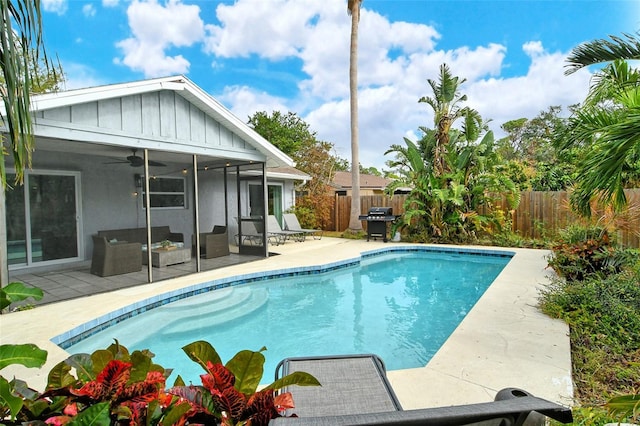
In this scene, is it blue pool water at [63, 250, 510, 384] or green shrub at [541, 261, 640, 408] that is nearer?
green shrub at [541, 261, 640, 408]

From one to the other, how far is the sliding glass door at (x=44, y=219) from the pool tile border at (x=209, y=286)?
4.59 m

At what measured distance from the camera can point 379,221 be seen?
525 inches

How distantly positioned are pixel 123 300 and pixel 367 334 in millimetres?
4086

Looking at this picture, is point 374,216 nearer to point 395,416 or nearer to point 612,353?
point 612,353

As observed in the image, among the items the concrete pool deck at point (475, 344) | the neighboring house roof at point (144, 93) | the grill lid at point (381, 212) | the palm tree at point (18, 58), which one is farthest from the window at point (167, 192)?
the palm tree at point (18, 58)

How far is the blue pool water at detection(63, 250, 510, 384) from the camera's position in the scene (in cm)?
462

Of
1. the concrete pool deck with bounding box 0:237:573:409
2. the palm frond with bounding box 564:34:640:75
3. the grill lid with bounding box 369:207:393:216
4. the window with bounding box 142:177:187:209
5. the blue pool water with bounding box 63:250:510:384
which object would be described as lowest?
the blue pool water with bounding box 63:250:510:384

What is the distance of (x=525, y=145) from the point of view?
31750 millimetres

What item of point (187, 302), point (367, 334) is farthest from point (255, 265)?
point (367, 334)

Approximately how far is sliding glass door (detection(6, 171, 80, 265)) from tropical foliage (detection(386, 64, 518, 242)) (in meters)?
9.97

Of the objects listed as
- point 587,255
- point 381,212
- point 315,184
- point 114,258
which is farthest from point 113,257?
point 315,184

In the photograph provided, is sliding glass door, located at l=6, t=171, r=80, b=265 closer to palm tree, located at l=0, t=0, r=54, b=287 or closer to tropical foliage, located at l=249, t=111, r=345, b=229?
palm tree, located at l=0, t=0, r=54, b=287

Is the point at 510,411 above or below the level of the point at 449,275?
above

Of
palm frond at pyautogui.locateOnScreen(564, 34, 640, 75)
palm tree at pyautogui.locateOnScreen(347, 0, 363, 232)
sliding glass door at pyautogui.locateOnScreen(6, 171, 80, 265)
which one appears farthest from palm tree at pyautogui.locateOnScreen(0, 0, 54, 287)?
palm tree at pyautogui.locateOnScreen(347, 0, 363, 232)
